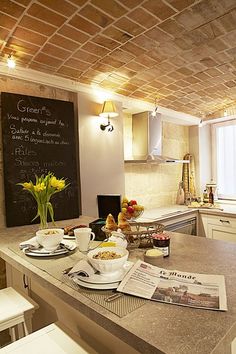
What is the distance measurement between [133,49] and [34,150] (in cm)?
114

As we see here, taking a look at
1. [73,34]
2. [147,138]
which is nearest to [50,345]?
[73,34]

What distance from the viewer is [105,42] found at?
1.88 metres

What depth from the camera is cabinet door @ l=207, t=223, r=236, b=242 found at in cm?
303

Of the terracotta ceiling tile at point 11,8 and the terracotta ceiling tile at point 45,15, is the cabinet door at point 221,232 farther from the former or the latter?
the terracotta ceiling tile at point 11,8

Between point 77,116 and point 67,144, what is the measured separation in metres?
0.31

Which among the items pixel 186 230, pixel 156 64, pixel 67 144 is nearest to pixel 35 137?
pixel 67 144

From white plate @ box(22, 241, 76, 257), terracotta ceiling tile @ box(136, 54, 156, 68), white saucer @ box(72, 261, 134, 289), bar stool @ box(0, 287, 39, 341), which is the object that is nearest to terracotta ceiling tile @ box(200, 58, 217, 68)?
terracotta ceiling tile @ box(136, 54, 156, 68)

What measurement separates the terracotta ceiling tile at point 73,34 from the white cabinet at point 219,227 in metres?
2.46

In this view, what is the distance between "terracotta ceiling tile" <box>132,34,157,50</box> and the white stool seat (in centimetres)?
186

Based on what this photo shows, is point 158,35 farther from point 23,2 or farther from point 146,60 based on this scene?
point 23,2

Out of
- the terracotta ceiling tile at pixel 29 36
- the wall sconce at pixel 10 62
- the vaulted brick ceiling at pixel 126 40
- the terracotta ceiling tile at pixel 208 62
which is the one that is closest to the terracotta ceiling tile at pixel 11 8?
the vaulted brick ceiling at pixel 126 40

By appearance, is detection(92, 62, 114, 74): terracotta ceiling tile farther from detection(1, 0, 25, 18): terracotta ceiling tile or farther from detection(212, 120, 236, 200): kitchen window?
detection(212, 120, 236, 200): kitchen window

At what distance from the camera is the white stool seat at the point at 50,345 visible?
0.96 meters

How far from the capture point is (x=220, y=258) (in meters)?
1.19
